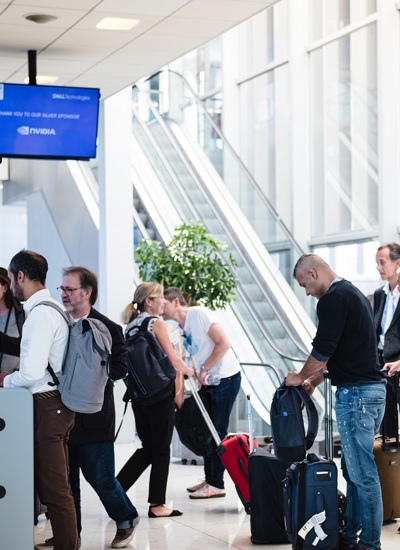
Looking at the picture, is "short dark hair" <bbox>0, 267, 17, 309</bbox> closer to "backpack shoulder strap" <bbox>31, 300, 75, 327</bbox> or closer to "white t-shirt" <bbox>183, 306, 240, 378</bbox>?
"backpack shoulder strap" <bbox>31, 300, 75, 327</bbox>

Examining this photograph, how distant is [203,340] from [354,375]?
2396mm

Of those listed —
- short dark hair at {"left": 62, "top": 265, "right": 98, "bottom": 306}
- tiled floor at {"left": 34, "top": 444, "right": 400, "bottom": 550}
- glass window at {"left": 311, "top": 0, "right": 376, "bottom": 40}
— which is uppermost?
glass window at {"left": 311, "top": 0, "right": 376, "bottom": 40}

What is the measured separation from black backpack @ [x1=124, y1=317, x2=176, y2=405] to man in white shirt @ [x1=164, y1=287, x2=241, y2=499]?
93 centimetres

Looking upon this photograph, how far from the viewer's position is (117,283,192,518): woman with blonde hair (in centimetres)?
678

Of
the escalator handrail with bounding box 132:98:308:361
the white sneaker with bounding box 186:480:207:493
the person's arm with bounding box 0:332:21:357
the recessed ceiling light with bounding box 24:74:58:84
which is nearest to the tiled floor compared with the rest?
the white sneaker with bounding box 186:480:207:493

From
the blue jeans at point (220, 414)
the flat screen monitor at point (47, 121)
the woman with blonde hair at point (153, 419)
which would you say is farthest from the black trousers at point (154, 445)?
the flat screen monitor at point (47, 121)

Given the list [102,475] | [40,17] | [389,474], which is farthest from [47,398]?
[40,17]

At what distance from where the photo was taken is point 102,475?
19.0ft

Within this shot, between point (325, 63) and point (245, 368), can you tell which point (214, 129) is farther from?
point (245, 368)

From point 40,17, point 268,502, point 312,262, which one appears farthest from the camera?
point 40,17

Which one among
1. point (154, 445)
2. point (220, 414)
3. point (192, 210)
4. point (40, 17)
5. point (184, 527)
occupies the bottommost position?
point (184, 527)

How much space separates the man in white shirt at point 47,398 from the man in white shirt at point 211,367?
101 inches

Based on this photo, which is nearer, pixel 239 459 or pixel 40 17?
pixel 239 459

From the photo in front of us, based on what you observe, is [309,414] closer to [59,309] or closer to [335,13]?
[59,309]
